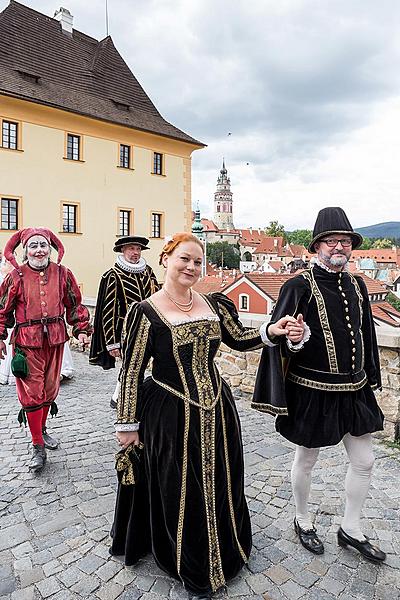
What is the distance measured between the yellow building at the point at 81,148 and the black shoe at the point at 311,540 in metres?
17.6

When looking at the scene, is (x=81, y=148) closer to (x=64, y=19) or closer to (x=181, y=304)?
(x=64, y=19)

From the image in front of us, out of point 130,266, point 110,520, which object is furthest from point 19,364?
point 130,266

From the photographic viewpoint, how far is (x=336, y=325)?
2.81m

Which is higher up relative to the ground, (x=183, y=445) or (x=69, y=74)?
(x=69, y=74)

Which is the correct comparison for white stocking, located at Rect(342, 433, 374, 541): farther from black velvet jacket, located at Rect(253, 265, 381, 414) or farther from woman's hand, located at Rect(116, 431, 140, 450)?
woman's hand, located at Rect(116, 431, 140, 450)

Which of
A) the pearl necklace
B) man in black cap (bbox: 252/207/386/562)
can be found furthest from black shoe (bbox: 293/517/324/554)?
the pearl necklace

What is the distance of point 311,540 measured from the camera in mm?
2947

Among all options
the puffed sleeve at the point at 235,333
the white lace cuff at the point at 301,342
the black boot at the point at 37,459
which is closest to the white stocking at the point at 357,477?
the white lace cuff at the point at 301,342

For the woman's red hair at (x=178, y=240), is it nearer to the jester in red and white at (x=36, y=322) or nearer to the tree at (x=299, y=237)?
the jester in red and white at (x=36, y=322)

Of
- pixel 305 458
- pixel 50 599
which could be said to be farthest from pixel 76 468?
pixel 305 458

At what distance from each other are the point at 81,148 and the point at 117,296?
1701cm

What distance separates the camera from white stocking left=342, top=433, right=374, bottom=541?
9.25 ft

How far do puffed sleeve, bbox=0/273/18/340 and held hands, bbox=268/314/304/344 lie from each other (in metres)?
2.39

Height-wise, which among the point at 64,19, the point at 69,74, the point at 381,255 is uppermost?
the point at 64,19
